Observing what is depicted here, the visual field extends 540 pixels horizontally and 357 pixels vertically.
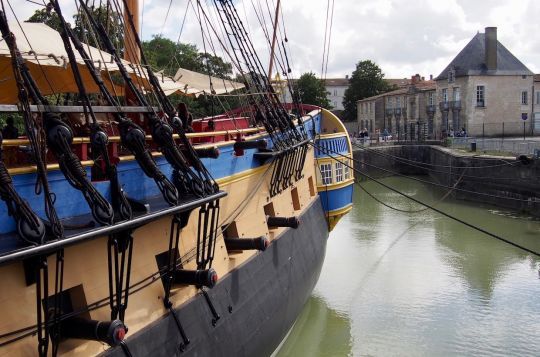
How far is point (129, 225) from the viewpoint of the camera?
15.7 ft

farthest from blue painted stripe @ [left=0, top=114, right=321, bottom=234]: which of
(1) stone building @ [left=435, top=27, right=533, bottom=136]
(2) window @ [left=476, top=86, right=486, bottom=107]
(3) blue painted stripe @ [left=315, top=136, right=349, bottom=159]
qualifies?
(2) window @ [left=476, top=86, right=486, bottom=107]

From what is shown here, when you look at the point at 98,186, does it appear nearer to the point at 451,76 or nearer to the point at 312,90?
the point at 451,76

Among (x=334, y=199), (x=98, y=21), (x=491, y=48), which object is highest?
(x=491, y=48)

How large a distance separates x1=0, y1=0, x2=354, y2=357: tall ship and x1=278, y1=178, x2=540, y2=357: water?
5.83 feet

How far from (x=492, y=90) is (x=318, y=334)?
3739 centimetres

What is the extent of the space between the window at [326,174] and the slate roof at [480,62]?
3424 centimetres

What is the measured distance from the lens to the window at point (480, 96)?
44031mm

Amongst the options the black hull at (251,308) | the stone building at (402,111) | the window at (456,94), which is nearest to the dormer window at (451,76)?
the window at (456,94)

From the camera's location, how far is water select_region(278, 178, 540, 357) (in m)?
10.4

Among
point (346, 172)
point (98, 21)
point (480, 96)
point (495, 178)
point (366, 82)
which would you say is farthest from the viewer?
point (366, 82)

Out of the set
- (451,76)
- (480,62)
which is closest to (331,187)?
(480,62)

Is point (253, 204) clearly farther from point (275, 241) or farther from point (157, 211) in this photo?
point (157, 211)

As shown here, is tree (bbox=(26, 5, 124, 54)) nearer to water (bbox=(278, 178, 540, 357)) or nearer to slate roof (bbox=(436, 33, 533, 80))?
water (bbox=(278, 178, 540, 357))

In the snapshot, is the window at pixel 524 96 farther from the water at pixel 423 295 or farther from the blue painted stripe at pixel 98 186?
the blue painted stripe at pixel 98 186
